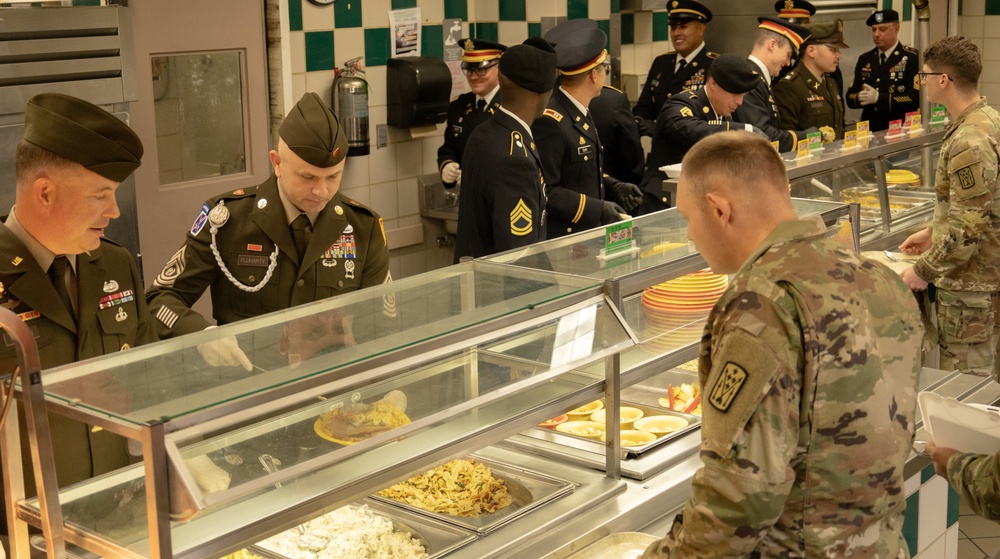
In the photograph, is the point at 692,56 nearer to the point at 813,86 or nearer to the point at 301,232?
the point at 813,86

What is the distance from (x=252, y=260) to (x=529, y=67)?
1.40 metres

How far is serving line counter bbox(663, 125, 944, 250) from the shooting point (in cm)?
502

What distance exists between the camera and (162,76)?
5102 mm

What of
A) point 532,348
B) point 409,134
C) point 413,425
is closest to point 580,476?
point 532,348

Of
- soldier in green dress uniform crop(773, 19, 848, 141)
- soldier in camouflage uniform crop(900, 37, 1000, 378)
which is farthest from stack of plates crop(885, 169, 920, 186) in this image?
soldier in green dress uniform crop(773, 19, 848, 141)

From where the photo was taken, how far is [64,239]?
2.54 meters

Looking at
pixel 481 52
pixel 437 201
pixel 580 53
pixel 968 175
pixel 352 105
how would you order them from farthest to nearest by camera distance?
pixel 437 201
pixel 481 52
pixel 352 105
pixel 580 53
pixel 968 175

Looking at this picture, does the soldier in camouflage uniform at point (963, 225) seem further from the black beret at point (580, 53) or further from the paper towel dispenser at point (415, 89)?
the paper towel dispenser at point (415, 89)

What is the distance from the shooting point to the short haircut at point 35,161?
2.49 metres

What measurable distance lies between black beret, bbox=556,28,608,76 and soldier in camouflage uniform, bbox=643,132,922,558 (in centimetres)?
293

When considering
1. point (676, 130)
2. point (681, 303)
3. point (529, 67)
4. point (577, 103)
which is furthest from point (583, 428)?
point (676, 130)

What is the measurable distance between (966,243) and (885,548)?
3258mm

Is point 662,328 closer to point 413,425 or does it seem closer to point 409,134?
point 413,425

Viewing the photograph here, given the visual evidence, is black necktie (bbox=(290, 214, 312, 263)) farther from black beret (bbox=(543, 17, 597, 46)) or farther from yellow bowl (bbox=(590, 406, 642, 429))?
black beret (bbox=(543, 17, 597, 46))
